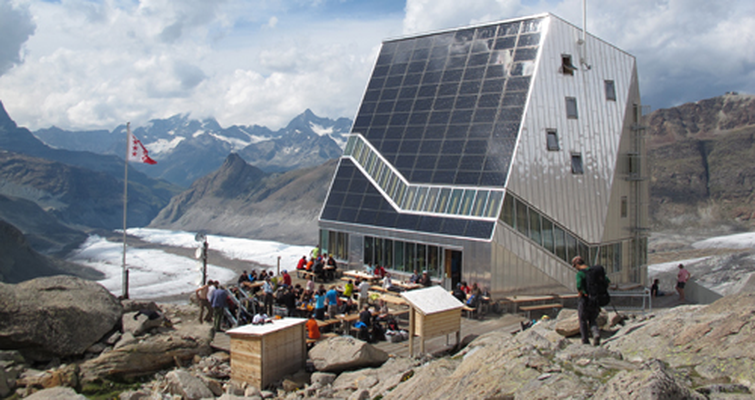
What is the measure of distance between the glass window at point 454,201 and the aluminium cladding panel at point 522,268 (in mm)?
2807

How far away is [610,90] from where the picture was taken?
3416 centimetres

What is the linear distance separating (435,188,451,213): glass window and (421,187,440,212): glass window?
0.27 metres

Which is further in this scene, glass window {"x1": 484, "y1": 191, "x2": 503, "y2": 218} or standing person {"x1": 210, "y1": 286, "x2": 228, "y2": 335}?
glass window {"x1": 484, "y1": 191, "x2": 503, "y2": 218}

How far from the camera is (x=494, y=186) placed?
92.3 feet

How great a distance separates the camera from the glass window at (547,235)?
28.7 meters

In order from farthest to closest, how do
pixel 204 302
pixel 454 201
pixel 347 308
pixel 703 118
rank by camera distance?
pixel 703 118, pixel 454 201, pixel 204 302, pixel 347 308

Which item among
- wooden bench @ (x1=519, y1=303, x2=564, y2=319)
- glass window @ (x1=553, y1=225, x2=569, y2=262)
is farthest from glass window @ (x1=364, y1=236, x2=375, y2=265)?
glass window @ (x1=553, y1=225, x2=569, y2=262)

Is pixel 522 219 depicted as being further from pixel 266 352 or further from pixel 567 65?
pixel 266 352

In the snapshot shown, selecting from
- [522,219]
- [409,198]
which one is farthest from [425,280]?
[522,219]

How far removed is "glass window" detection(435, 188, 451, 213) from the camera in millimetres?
29722

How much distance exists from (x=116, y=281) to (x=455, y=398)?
95.4 m

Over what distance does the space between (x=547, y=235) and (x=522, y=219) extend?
6.20 feet

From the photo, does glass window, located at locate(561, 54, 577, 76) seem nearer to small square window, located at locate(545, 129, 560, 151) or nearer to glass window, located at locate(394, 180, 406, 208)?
small square window, located at locate(545, 129, 560, 151)

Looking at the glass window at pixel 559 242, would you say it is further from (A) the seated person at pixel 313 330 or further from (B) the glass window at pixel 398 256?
(A) the seated person at pixel 313 330
